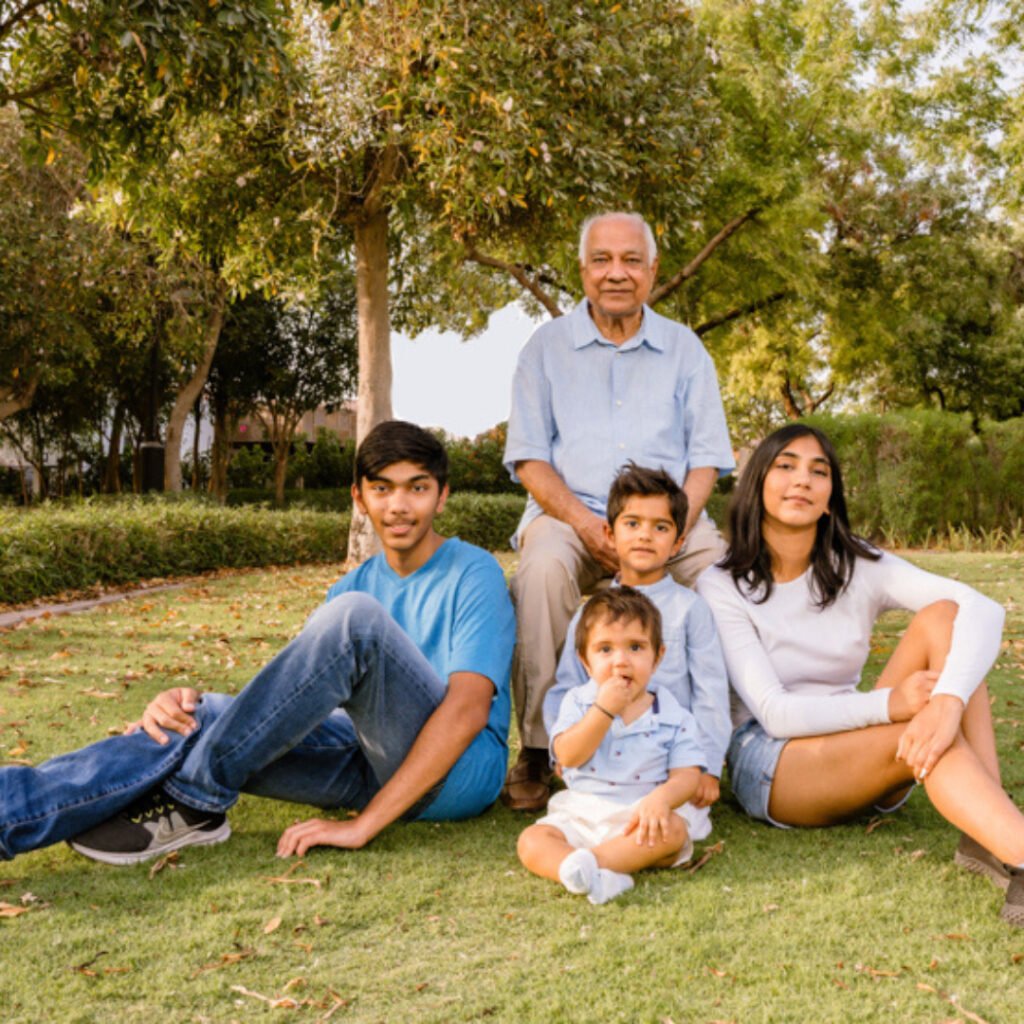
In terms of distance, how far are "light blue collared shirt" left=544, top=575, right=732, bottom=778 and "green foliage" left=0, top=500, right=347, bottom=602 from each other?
766 cm

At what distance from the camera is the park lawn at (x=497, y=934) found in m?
2.31

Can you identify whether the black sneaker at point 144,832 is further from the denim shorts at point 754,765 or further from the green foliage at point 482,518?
the green foliage at point 482,518

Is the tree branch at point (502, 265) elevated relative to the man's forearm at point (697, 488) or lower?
elevated

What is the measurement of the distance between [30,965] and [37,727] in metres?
2.65

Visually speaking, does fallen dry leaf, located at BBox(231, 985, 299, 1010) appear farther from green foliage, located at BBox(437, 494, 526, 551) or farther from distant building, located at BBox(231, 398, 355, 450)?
distant building, located at BBox(231, 398, 355, 450)

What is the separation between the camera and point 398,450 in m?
3.39

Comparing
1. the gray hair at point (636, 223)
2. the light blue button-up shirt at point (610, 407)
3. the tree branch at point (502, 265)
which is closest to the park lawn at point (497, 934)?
the light blue button-up shirt at point (610, 407)

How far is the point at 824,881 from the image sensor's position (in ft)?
9.86

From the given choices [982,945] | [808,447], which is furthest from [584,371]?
[982,945]

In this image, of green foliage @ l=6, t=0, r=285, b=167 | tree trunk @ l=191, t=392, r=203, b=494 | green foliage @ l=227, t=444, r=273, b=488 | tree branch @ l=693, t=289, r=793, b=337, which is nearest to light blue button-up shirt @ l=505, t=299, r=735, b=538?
green foliage @ l=6, t=0, r=285, b=167

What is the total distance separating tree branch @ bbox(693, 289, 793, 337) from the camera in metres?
19.9

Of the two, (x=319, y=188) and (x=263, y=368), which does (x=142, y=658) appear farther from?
(x=263, y=368)

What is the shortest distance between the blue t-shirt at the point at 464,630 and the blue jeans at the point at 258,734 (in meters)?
0.19

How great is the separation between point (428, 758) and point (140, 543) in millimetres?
9533
